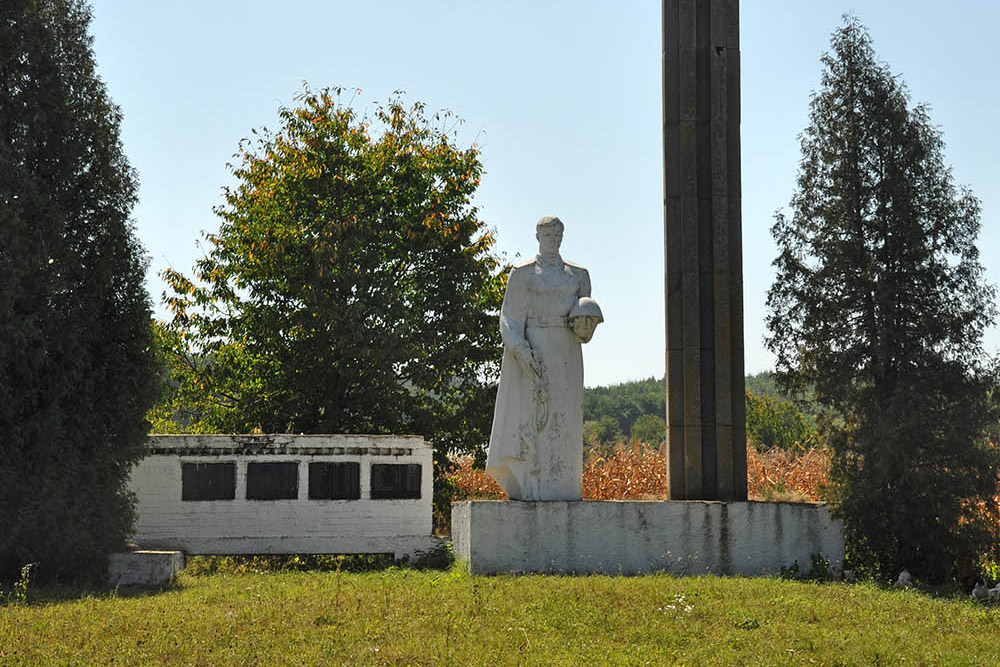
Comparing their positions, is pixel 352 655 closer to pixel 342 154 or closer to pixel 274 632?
pixel 274 632

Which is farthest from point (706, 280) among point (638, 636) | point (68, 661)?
point (68, 661)

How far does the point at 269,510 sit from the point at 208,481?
839 mm

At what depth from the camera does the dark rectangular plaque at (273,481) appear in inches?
539

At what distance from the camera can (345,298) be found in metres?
17.6

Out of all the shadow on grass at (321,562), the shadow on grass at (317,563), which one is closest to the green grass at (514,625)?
the shadow on grass at (317,563)

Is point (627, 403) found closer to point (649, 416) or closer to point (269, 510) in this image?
point (649, 416)

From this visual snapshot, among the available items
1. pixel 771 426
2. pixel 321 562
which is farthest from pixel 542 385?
pixel 771 426

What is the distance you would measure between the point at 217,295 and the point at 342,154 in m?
3.16

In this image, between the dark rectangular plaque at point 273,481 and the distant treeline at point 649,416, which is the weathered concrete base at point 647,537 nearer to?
the dark rectangular plaque at point 273,481

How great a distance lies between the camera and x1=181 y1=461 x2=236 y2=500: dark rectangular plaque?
1361 cm

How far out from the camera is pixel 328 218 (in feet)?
58.4

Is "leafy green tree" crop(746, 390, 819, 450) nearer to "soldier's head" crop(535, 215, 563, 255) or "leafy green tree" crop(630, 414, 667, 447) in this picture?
"leafy green tree" crop(630, 414, 667, 447)

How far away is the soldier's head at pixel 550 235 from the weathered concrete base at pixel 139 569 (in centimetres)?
477

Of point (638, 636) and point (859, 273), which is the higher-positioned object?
point (859, 273)
